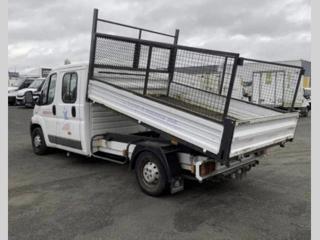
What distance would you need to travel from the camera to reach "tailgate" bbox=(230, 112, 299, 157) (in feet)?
14.0

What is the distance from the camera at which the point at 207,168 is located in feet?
15.5

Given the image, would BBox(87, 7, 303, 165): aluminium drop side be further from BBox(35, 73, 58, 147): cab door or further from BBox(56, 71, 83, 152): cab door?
BBox(35, 73, 58, 147): cab door

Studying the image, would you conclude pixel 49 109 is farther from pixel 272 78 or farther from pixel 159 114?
pixel 272 78

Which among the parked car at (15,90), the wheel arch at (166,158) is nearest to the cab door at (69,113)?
the wheel arch at (166,158)

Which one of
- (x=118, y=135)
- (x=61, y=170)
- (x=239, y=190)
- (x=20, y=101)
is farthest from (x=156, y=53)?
(x=20, y=101)

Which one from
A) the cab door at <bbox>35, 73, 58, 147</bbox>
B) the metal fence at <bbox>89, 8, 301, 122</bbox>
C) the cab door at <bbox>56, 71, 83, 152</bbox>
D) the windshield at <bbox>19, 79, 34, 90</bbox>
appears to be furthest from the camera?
the windshield at <bbox>19, 79, 34, 90</bbox>

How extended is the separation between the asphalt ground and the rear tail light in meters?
0.55

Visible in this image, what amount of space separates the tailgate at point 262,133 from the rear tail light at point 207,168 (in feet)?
1.79

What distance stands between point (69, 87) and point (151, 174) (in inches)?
108

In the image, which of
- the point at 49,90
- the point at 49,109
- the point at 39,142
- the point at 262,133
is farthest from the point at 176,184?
the point at 39,142

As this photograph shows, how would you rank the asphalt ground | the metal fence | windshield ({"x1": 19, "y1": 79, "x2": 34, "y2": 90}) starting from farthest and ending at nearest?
windshield ({"x1": 19, "y1": 79, "x2": 34, "y2": 90}), the metal fence, the asphalt ground

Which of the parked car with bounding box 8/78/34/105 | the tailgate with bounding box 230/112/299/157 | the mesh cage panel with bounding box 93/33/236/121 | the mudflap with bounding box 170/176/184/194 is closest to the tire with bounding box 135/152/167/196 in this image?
the mudflap with bounding box 170/176/184/194

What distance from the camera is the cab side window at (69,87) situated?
21.2 ft

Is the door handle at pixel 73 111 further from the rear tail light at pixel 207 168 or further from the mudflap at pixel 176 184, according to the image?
the rear tail light at pixel 207 168
